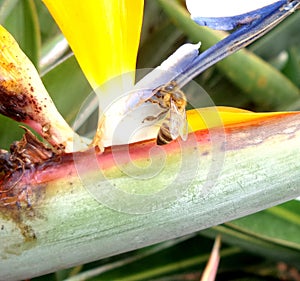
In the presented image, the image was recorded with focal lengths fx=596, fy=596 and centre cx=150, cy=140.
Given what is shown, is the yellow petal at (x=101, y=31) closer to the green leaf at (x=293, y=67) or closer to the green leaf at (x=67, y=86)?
the green leaf at (x=67, y=86)

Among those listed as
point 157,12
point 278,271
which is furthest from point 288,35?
point 278,271

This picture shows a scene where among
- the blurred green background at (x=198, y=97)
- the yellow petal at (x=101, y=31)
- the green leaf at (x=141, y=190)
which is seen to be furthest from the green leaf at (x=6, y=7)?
the green leaf at (x=141, y=190)

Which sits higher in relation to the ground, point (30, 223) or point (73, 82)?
point (73, 82)

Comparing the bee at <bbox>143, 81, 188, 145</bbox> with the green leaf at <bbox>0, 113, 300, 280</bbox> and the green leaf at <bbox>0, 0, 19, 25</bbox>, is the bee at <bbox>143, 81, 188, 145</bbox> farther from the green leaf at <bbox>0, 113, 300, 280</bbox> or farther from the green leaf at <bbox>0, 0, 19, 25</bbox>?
the green leaf at <bbox>0, 0, 19, 25</bbox>

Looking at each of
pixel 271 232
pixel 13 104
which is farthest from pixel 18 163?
pixel 271 232

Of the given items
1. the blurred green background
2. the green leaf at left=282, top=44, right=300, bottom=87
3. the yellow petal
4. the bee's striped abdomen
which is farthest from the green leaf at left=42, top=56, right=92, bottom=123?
the green leaf at left=282, top=44, right=300, bottom=87

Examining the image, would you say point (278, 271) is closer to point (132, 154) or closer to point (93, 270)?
point (93, 270)
